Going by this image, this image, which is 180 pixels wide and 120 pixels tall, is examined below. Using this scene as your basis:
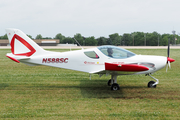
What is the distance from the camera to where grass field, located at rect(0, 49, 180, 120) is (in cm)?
613

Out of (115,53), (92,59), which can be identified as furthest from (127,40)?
(92,59)

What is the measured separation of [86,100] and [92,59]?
2.25m

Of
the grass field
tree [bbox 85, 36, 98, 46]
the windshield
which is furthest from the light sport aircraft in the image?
tree [bbox 85, 36, 98, 46]

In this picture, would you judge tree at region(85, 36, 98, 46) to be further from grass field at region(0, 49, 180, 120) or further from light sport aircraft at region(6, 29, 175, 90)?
light sport aircraft at region(6, 29, 175, 90)

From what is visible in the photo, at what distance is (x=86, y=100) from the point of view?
298 inches

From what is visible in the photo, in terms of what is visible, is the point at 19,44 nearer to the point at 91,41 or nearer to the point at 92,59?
the point at 92,59

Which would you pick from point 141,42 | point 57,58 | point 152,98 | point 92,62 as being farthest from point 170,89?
point 141,42

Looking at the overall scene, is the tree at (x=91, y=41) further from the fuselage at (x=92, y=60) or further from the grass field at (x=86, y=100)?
the fuselage at (x=92, y=60)

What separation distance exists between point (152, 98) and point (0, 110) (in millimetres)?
5601

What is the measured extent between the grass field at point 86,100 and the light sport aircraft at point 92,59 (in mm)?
962

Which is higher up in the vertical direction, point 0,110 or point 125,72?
point 125,72

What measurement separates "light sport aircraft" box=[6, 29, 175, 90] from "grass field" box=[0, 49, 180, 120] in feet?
3.16

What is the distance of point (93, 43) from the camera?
116 metres

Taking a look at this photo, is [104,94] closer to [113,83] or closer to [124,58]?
[113,83]
